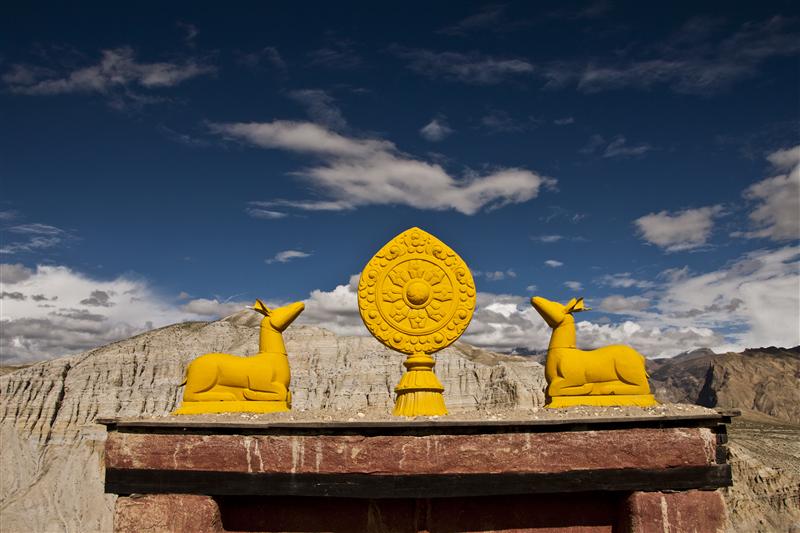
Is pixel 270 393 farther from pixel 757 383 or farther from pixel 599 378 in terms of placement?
pixel 757 383

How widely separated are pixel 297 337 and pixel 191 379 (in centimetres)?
5171

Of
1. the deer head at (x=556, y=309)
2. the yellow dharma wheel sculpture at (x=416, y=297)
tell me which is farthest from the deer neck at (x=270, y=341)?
the deer head at (x=556, y=309)

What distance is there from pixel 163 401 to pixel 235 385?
157ft

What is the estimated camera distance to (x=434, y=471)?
20.3 ft

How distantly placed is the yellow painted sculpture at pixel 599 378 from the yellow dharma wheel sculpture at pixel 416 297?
1.50m

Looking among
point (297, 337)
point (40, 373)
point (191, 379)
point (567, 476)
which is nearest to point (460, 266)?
point (567, 476)

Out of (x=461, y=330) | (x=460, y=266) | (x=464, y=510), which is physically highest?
(x=460, y=266)

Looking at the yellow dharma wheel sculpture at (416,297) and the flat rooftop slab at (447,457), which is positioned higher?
the yellow dharma wheel sculpture at (416,297)

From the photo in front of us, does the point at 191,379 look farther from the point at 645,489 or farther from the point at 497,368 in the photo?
the point at 497,368

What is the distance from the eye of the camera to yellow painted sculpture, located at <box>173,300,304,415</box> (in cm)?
775

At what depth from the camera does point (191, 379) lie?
312 inches

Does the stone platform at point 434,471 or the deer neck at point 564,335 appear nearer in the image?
the stone platform at point 434,471

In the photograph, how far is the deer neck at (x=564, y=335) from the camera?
8.44 meters

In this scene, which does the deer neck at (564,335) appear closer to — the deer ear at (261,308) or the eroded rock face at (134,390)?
the deer ear at (261,308)
